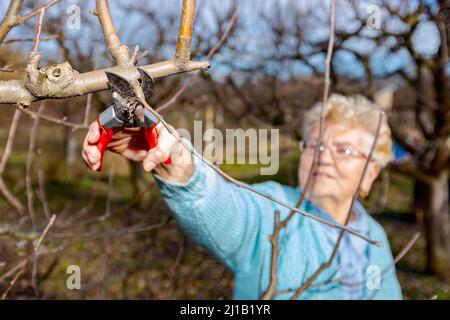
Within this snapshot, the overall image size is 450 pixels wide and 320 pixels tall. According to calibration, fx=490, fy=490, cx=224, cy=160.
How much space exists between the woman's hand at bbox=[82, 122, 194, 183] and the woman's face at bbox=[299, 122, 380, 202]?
832 mm

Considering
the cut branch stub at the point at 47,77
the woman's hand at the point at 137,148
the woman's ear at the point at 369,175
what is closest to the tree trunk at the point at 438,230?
the woman's ear at the point at 369,175

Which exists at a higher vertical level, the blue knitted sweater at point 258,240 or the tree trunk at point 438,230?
the blue knitted sweater at point 258,240

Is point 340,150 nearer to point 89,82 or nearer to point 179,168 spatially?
point 179,168

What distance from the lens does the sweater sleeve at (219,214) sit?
5.04ft

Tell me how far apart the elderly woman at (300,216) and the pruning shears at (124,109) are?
125 mm

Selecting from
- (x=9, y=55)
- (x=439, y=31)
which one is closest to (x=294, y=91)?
(x=439, y=31)

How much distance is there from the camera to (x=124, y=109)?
977mm

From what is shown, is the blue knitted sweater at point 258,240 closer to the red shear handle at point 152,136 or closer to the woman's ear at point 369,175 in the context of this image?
the woman's ear at point 369,175

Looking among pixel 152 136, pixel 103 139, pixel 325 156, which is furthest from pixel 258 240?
pixel 103 139

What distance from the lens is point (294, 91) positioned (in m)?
7.41

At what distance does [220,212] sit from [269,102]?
179 inches

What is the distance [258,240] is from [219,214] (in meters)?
0.30

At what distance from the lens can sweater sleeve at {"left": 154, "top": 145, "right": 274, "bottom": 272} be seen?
154cm

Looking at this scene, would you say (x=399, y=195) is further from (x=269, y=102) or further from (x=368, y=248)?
(x=368, y=248)
